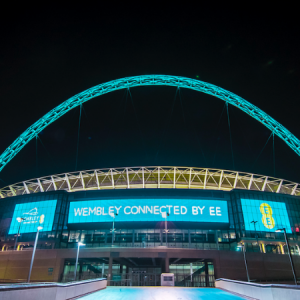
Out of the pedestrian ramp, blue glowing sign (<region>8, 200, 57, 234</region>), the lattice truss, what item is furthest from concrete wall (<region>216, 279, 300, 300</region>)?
blue glowing sign (<region>8, 200, 57, 234</region>)

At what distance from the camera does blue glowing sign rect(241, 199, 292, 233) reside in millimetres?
53844

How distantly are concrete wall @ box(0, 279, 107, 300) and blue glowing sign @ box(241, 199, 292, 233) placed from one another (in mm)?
46715

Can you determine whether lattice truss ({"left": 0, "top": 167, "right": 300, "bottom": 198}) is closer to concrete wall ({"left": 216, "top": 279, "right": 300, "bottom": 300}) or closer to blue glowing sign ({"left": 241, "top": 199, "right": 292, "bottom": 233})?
blue glowing sign ({"left": 241, "top": 199, "right": 292, "bottom": 233})

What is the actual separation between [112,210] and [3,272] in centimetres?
2385

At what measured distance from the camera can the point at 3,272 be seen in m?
44.0

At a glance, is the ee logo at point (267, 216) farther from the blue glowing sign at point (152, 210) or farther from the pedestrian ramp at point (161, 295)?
the pedestrian ramp at point (161, 295)

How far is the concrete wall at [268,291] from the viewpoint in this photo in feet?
33.8

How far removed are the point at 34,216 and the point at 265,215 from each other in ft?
187

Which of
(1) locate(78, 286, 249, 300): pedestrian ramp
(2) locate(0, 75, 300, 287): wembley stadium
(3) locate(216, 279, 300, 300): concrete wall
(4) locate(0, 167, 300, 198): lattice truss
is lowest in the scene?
(1) locate(78, 286, 249, 300): pedestrian ramp

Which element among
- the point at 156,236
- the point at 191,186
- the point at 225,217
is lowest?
the point at 156,236

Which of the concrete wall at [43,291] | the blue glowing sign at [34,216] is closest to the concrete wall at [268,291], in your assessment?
the concrete wall at [43,291]

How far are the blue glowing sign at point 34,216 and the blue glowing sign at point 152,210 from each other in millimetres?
Answer: 5387

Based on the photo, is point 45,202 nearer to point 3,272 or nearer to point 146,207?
point 3,272

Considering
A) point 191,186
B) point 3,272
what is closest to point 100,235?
point 3,272
